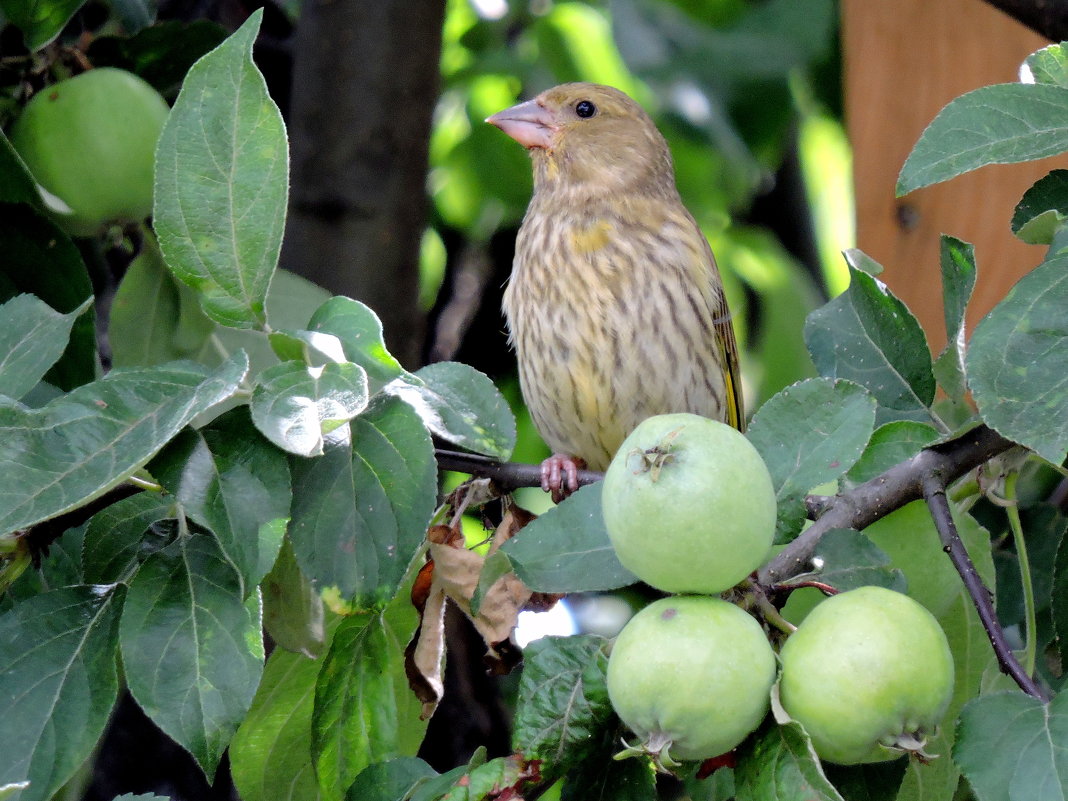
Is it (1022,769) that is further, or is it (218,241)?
(218,241)

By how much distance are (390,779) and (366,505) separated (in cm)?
31

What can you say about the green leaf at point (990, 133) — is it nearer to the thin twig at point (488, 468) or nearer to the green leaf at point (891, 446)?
the green leaf at point (891, 446)

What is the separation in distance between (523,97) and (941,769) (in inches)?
→ 115

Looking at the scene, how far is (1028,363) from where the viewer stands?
1.43m

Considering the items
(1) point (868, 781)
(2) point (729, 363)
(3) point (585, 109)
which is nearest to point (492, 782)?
(1) point (868, 781)

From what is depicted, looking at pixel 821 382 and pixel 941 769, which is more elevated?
pixel 821 382

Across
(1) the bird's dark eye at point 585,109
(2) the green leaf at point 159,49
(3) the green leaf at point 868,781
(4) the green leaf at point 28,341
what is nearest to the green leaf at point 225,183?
(4) the green leaf at point 28,341

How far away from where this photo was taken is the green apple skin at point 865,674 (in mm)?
1212

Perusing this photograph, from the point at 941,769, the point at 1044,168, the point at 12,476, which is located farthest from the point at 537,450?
the point at 12,476

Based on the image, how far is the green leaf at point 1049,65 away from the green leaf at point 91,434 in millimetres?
1015

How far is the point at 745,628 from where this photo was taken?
4.03 ft

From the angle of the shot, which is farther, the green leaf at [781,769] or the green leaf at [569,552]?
the green leaf at [569,552]

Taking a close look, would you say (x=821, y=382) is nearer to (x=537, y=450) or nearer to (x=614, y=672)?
(x=614, y=672)

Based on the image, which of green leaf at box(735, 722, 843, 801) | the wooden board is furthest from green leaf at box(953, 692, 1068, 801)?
the wooden board
